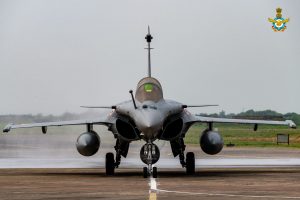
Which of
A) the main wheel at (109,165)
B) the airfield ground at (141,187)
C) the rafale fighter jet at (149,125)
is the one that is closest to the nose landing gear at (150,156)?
the rafale fighter jet at (149,125)

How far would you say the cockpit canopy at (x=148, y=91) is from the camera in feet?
87.2

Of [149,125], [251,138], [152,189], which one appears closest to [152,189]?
[152,189]

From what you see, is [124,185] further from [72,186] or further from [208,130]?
[208,130]

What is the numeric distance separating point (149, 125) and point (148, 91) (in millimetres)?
2364

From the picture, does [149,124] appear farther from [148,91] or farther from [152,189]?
[152,189]

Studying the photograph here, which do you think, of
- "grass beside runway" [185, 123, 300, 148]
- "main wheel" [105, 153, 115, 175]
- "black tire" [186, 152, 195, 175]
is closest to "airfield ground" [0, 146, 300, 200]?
"main wheel" [105, 153, 115, 175]

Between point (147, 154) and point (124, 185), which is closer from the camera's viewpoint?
point (124, 185)

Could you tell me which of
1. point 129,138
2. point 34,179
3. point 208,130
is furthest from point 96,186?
point 208,130

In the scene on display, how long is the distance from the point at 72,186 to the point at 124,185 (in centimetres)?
136

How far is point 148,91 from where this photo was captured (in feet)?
87.7

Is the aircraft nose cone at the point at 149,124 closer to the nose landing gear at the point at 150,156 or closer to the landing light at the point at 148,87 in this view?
the nose landing gear at the point at 150,156

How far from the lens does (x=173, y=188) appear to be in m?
20.4

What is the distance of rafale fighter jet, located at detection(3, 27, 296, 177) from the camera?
25.2m

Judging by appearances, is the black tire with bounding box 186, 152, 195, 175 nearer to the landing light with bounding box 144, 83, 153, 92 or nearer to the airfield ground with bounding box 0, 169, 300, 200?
the airfield ground with bounding box 0, 169, 300, 200
